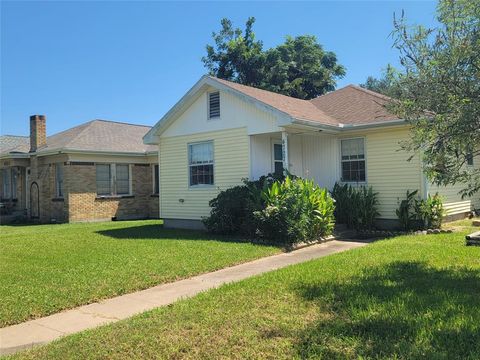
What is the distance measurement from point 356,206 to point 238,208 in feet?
12.5

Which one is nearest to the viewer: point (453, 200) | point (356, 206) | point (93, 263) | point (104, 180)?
point (93, 263)

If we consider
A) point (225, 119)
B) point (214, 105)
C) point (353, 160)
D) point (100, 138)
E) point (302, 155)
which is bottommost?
point (353, 160)

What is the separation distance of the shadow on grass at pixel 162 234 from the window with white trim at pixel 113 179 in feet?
20.1

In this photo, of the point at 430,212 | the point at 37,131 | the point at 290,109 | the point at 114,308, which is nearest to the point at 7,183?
the point at 37,131

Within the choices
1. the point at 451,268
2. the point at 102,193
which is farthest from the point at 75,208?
the point at 451,268

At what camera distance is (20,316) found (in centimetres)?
620

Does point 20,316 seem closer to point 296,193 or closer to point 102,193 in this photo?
point 296,193

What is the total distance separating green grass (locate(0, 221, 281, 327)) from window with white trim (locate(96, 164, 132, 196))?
7795 millimetres

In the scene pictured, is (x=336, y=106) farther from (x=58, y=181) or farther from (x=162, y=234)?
(x=58, y=181)

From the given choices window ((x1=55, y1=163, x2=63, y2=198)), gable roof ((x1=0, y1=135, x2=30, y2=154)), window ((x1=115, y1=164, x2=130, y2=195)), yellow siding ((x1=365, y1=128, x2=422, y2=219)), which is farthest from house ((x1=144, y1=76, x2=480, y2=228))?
gable roof ((x1=0, y1=135, x2=30, y2=154))

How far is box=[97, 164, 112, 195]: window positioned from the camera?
72.0ft

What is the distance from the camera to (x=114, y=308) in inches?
261

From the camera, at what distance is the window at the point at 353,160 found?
15.1 metres

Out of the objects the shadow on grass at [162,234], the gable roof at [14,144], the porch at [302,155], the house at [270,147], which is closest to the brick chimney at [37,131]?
the gable roof at [14,144]
